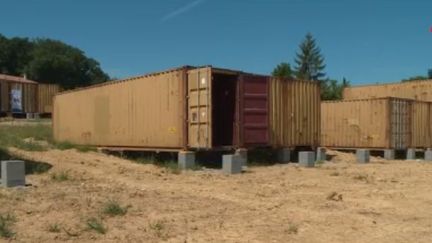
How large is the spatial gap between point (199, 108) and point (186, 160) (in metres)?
1.53

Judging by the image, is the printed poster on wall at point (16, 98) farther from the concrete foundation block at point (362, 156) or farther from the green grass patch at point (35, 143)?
the concrete foundation block at point (362, 156)

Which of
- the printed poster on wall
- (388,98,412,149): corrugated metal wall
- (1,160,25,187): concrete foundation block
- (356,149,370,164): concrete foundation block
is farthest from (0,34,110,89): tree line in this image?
(1,160,25,187): concrete foundation block

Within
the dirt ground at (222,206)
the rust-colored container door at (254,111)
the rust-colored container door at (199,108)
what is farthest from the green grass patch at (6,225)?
the rust-colored container door at (254,111)

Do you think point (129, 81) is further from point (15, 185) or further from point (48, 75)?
point (48, 75)

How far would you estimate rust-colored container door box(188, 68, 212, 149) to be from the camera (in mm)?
15984

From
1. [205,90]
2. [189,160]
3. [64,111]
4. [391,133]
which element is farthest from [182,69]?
[391,133]

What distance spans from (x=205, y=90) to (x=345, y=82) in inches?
2761

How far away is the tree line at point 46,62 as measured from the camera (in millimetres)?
80500

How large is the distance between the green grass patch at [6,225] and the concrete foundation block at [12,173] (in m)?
2.60

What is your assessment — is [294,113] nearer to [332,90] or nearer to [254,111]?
[254,111]

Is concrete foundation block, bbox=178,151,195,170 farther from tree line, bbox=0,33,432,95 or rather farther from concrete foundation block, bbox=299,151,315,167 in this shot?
tree line, bbox=0,33,432,95

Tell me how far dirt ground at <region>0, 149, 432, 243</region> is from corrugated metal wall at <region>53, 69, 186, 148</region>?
8.16 feet

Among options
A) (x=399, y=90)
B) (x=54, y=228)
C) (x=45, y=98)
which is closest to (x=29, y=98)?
(x=45, y=98)

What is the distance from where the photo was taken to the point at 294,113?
19453mm
